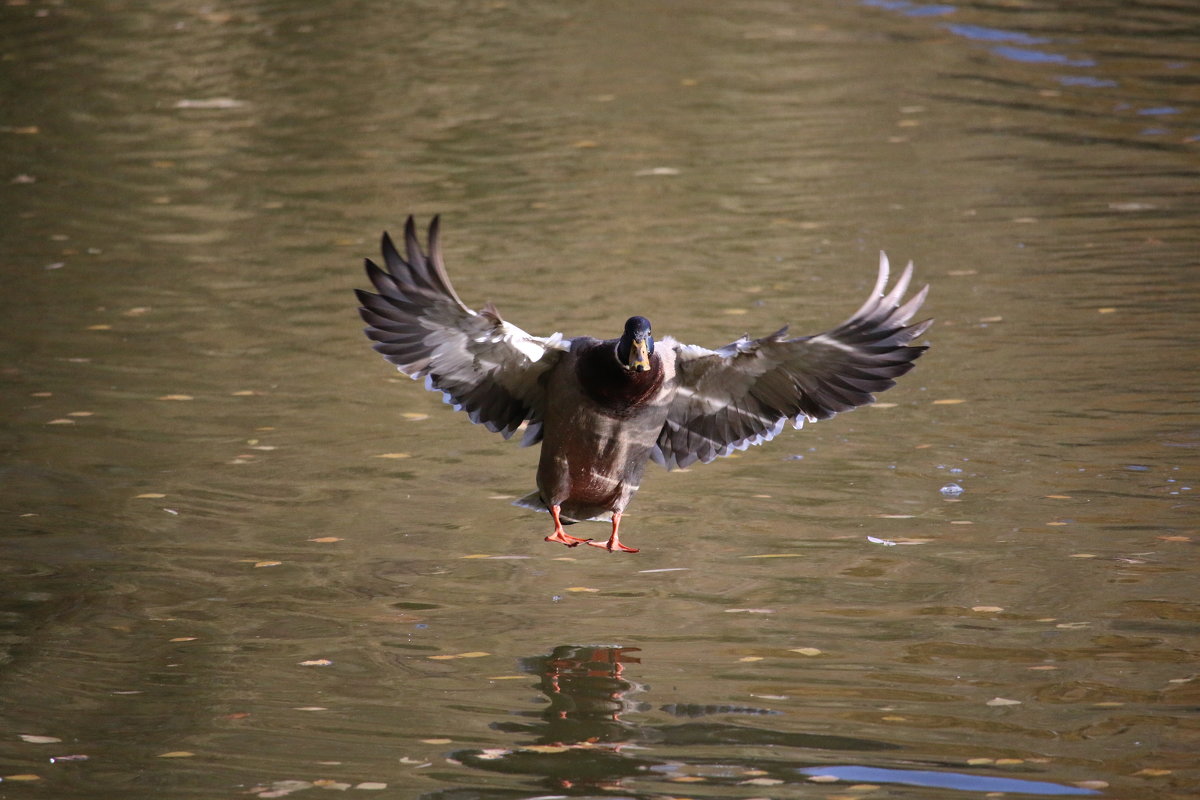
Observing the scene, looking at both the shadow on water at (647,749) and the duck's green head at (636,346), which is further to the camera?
the duck's green head at (636,346)

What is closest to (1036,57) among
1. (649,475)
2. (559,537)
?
(649,475)

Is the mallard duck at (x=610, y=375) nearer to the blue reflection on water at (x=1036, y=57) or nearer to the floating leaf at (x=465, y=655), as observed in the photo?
the floating leaf at (x=465, y=655)

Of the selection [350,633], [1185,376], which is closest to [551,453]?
[350,633]

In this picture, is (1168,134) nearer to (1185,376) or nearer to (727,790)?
(1185,376)

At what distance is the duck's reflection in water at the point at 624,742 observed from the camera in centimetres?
493

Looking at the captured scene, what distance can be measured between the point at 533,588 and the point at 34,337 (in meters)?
4.86

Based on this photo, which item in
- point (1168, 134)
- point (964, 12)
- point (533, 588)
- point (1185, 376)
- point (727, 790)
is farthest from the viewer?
point (964, 12)

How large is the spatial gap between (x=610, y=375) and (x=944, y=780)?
1.93 m

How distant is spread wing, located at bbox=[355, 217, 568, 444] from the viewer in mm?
5719

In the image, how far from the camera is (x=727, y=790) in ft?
15.7

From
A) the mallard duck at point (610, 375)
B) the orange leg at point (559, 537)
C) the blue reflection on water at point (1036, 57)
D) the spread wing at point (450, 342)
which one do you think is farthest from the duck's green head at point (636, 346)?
the blue reflection on water at point (1036, 57)

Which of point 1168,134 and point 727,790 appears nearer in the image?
point 727,790

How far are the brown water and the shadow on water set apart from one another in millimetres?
18

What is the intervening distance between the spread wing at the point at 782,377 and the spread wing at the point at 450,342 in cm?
59
